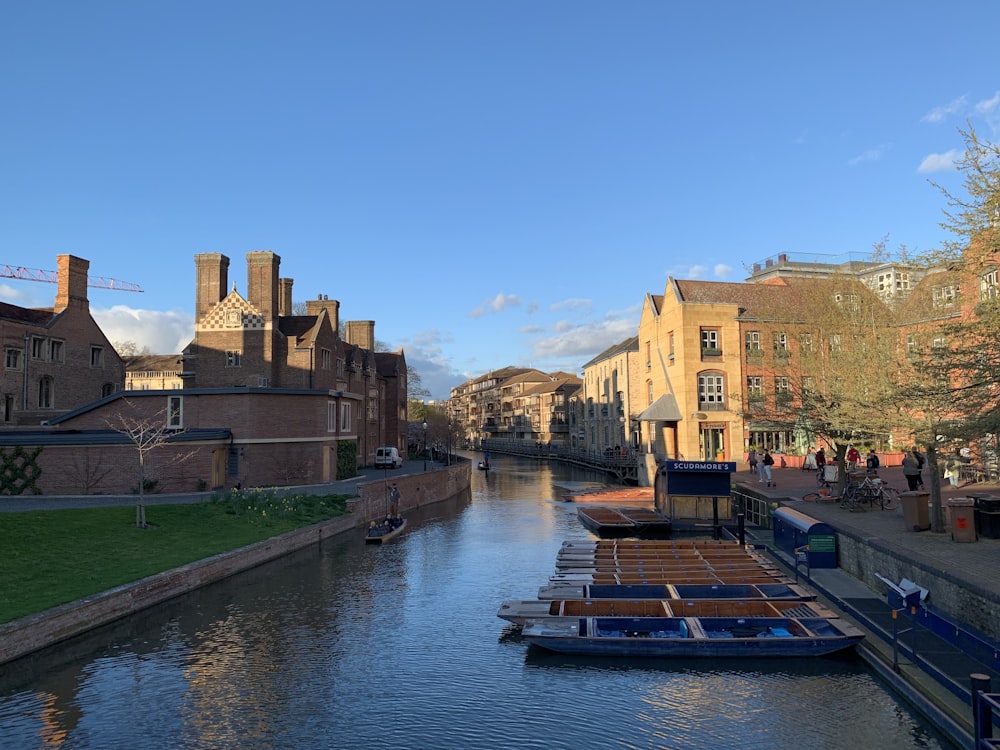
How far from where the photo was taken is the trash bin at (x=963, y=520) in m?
19.3

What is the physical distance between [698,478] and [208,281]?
36530 mm

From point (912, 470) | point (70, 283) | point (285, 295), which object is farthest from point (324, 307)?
point (912, 470)

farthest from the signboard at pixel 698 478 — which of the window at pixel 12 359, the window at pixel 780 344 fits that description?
the window at pixel 12 359

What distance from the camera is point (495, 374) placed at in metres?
176

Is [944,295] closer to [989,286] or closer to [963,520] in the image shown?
[989,286]

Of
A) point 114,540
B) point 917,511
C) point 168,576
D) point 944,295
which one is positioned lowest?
point 168,576

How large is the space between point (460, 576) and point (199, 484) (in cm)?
1760

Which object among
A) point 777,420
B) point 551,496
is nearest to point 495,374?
point 551,496

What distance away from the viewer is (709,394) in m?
54.2

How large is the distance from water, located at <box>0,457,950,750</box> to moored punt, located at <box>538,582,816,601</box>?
232 cm

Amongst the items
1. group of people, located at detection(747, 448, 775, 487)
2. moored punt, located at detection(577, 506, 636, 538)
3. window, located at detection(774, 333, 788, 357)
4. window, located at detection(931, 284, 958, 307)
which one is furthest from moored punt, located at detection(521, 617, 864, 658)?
window, located at detection(774, 333, 788, 357)

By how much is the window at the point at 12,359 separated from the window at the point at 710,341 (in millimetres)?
48724

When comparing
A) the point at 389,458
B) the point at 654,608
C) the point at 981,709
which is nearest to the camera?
the point at 981,709

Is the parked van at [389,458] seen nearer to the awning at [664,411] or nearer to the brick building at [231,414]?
the brick building at [231,414]
